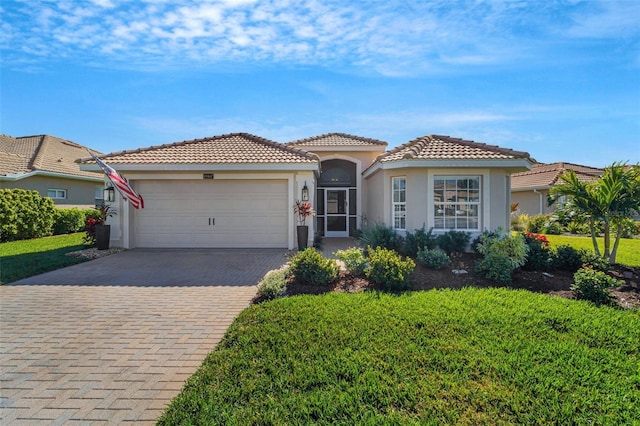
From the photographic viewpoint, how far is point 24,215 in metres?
16.6

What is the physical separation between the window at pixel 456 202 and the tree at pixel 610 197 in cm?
274

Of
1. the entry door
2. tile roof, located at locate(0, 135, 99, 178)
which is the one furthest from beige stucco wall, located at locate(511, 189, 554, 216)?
tile roof, located at locate(0, 135, 99, 178)

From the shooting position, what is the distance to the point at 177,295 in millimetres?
7535

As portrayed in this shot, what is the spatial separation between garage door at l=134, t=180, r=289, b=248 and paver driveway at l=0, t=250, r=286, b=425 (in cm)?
388

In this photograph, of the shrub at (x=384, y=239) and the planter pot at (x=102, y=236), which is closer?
the shrub at (x=384, y=239)

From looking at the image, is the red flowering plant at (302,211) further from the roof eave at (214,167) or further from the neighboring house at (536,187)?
the neighboring house at (536,187)

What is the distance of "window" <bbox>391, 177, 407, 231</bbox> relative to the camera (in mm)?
12648

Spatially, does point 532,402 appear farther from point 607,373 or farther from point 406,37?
point 406,37

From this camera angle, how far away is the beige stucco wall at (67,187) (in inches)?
756

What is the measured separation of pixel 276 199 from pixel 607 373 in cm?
1166

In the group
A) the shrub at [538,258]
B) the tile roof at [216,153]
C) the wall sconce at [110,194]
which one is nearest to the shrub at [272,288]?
the tile roof at [216,153]

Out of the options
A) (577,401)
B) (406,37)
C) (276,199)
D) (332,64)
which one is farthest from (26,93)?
(577,401)

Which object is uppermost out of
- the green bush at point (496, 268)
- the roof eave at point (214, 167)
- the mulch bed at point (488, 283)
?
the roof eave at point (214, 167)

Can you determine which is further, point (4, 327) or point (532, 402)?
point (4, 327)
